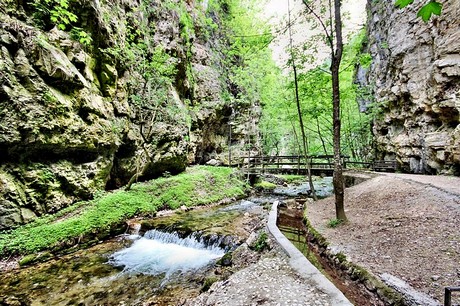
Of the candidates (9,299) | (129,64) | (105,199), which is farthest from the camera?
(129,64)

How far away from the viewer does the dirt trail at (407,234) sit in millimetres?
3887

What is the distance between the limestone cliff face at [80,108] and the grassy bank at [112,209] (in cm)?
53

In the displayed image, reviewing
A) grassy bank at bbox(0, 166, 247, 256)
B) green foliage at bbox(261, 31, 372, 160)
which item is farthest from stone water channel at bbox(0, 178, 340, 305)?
green foliage at bbox(261, 31, 372, 160)

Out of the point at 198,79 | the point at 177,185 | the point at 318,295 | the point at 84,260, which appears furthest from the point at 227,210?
the point at 198,79

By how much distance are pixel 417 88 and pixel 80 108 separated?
17659mm

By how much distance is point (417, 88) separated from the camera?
1372cm

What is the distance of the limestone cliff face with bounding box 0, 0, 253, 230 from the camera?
7309 millimetres

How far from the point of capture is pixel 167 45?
16.7 m

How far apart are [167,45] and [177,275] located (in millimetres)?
15384

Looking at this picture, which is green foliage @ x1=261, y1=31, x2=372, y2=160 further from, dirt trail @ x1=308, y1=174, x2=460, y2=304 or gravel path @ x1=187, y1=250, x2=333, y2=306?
gravel path @ x1=187, y1=250, x2=333, y2=306

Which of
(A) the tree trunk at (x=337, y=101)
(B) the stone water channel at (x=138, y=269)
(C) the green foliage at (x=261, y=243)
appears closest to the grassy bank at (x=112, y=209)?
(B) the stone water channel at (x=138, y=269)

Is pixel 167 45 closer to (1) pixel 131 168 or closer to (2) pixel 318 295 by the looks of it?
(1) pixel 131 168

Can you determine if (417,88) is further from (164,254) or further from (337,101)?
(164,254)

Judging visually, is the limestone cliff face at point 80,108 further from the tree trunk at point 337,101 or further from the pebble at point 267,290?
the tree trunk at point 337,101
